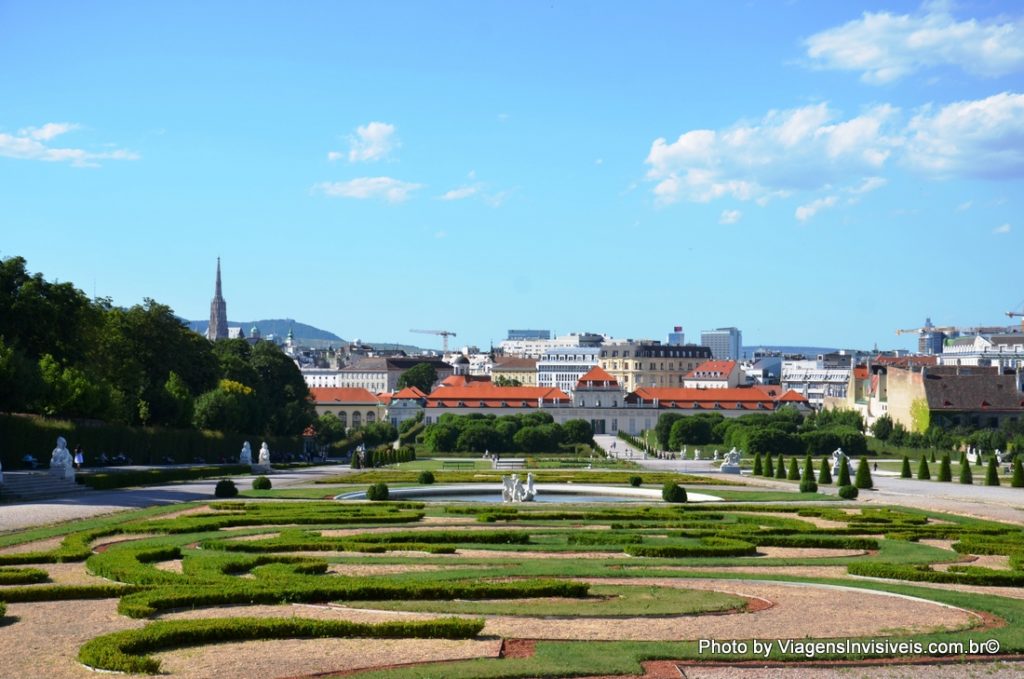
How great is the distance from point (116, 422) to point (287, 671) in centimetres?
4137

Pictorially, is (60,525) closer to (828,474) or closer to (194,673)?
(194,673)

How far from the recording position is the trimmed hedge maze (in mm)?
12195

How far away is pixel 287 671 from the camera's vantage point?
1078 centimetres

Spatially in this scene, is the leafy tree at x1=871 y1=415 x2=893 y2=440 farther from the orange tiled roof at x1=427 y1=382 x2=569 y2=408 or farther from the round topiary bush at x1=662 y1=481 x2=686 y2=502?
the round topiary bush at x1=662 y1=481 x2=686 y2=502

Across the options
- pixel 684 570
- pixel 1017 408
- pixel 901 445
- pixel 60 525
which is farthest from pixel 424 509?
Result: pixel 1017 408

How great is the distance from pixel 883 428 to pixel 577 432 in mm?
20142

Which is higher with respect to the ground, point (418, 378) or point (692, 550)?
point (418, 378)

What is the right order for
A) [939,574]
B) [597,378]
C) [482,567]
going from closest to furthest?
[939,574] < [482,567] < [597,378]

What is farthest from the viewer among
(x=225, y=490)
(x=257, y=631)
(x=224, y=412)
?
(x=224, y=412)

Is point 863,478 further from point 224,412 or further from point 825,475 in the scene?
point 224,412

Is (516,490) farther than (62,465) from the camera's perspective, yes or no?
No

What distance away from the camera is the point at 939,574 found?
16547mm

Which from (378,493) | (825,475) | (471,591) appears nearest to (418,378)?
(825,475)

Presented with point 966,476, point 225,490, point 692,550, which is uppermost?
point 225,490
